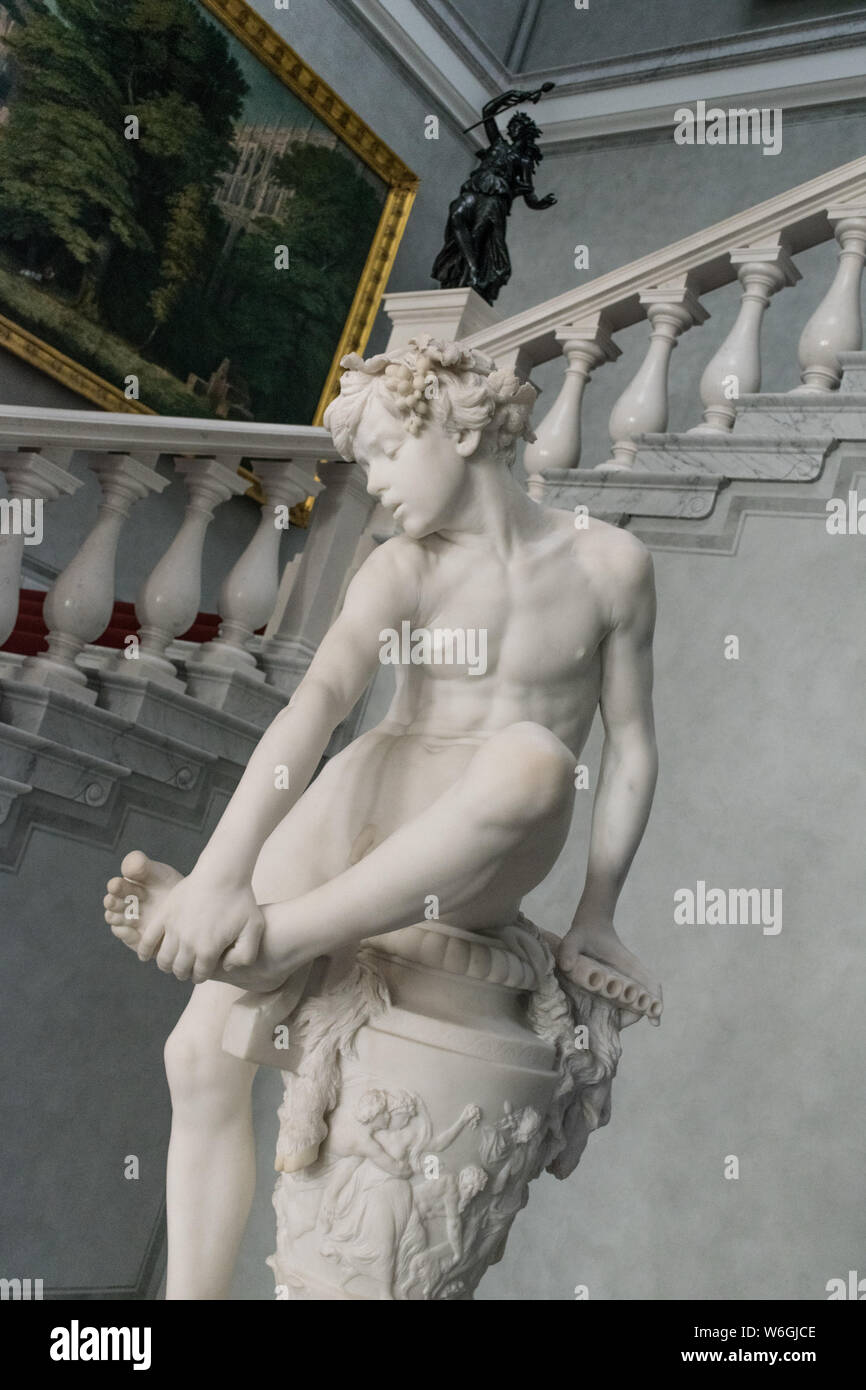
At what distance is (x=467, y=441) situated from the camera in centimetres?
217

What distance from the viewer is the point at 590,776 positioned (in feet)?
13.8

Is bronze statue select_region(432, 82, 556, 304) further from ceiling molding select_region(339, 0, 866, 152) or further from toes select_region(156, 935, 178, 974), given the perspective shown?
toes select_region(156, 935, 178, 974)

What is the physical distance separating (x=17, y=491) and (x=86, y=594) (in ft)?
1.06

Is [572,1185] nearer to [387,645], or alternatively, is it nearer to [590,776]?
[590,776]

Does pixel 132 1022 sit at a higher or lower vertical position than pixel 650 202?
lower

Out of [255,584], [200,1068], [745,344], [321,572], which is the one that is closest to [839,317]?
[745,344]

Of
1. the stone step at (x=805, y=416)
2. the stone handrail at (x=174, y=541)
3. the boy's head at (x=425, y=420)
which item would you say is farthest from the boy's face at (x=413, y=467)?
the stone step at (x=805, y=416)

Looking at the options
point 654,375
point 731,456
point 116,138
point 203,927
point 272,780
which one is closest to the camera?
point 203,927

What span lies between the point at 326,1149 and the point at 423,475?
3.33 feet

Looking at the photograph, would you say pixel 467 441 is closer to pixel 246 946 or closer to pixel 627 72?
pixel 246 946

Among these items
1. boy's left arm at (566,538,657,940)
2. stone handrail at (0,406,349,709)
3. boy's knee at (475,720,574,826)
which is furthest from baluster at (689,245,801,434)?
boy's knee at (475,720,574,826)

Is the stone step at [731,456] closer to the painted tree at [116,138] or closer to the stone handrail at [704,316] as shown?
the stone handrail at [704,316]

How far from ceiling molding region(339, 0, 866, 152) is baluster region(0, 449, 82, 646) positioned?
602 centimetres
